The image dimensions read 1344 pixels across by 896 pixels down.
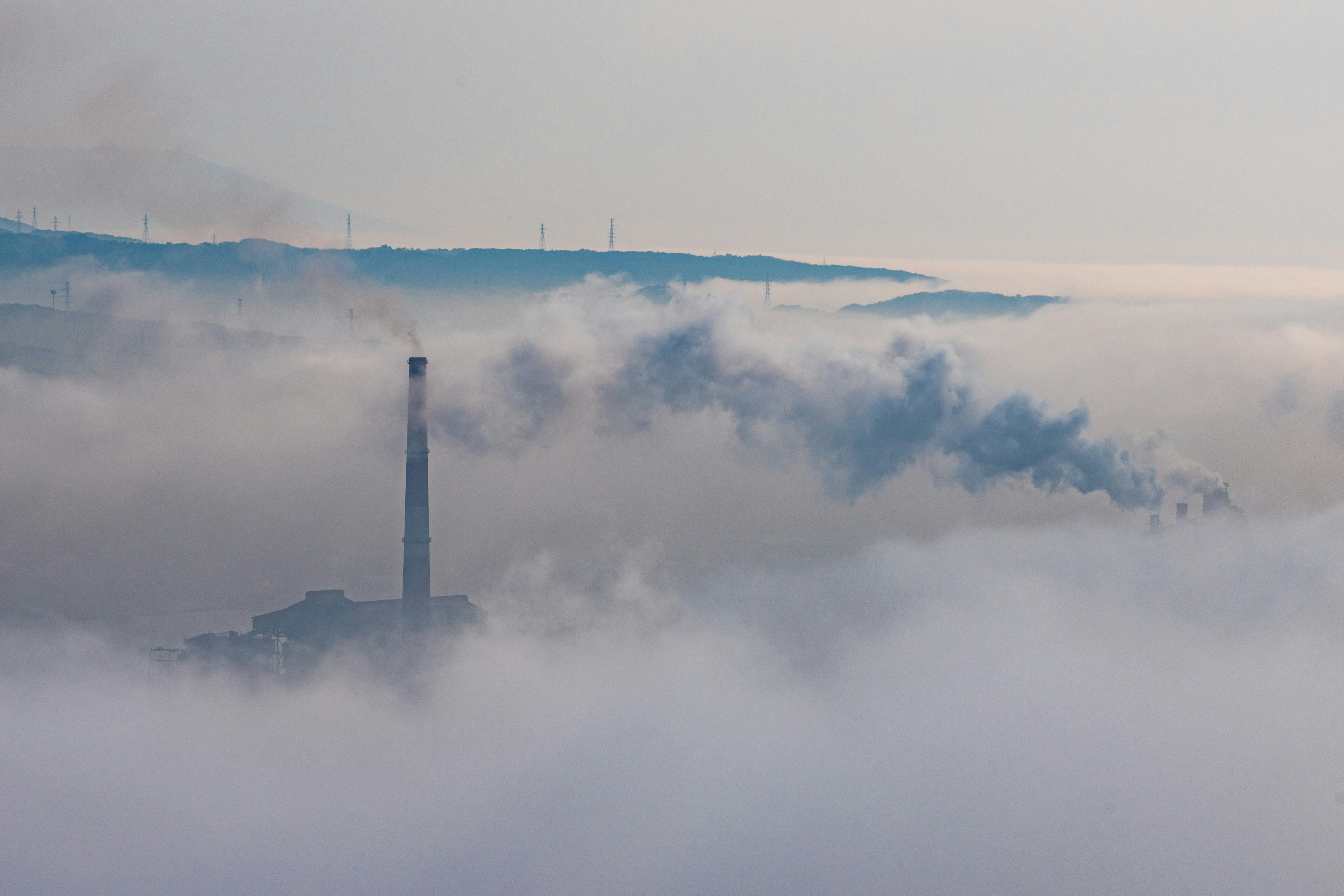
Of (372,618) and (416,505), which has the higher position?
(416,505)

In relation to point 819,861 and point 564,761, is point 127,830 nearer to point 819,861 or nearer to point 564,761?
Answer: point 564,761

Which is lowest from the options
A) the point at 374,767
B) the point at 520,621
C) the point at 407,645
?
the point at 374,767

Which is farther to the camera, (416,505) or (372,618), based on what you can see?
(372,618)

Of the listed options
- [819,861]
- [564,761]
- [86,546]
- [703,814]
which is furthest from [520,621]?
[86,546]

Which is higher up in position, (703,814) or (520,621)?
(520,621)
